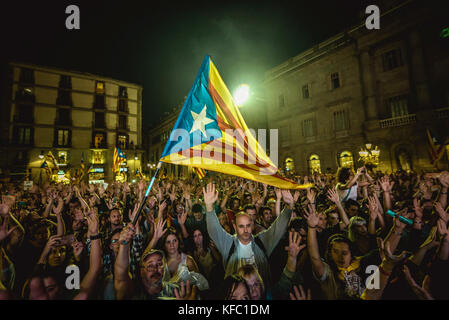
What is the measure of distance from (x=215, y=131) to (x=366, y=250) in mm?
3332

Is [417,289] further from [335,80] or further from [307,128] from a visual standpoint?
[335,80]

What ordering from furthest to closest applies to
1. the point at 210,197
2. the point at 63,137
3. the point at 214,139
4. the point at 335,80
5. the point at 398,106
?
the point at 63,137
the point at 335,80
the point at 398,106
the point at 214,139
the point at 210,197

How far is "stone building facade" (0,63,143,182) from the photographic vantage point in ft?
102

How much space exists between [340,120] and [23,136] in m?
45.1

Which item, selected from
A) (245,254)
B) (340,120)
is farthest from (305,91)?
(245,254)

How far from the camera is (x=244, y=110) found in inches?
1141

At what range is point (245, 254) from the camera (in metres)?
3.16

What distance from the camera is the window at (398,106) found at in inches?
699

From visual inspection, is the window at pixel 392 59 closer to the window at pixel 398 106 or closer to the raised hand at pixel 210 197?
the window at pixel 398 106

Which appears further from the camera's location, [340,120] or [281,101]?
[281,101]

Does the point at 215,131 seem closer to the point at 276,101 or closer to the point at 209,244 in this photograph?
the point at 209,244

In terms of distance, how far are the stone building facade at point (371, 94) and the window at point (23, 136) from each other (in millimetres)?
38598

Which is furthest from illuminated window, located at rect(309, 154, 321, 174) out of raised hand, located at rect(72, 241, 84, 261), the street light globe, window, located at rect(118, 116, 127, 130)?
window, located at rect(118, 116, 127, 130)

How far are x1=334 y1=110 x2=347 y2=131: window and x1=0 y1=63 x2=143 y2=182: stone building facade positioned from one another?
27822mm
